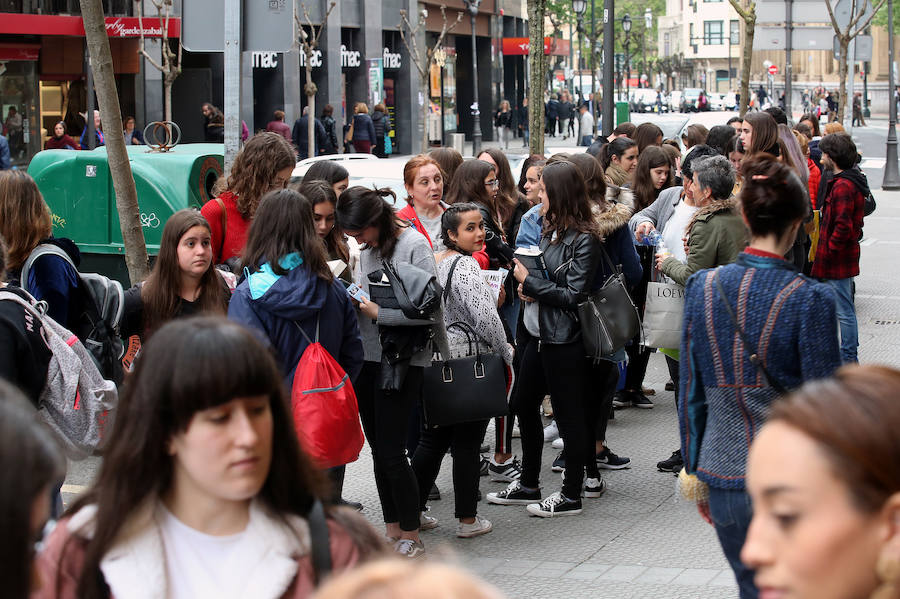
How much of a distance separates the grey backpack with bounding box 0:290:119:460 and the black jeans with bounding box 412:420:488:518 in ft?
6.20

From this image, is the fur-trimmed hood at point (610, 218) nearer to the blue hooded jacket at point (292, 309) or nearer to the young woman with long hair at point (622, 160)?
the blue hooded jacket at point (292, 309)

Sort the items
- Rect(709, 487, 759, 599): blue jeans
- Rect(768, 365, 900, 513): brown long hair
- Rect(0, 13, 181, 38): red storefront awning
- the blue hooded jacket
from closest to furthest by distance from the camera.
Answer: Rect(768, 365, 900, 513): brown long hair
Rect(709, 487, 759, 599): blue jeans
the blue hooded jacket
Rect(0, 13, 181, 38): red storefront awning

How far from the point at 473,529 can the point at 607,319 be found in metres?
1.31

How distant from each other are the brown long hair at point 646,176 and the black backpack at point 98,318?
14.8 ft

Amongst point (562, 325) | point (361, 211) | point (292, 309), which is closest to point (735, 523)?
point (292, 309)

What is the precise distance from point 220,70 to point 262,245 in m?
29.5

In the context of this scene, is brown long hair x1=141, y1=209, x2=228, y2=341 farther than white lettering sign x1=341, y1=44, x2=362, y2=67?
No

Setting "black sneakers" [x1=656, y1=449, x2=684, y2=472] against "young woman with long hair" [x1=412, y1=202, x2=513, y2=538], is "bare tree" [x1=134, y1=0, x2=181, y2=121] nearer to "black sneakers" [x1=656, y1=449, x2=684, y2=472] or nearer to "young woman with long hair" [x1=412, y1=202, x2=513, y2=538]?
"black sneakers" [x1=656, y1=449, x2=684, y2=472]

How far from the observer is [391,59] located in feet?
Result: 134

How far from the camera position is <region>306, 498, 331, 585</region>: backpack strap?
7.76ft

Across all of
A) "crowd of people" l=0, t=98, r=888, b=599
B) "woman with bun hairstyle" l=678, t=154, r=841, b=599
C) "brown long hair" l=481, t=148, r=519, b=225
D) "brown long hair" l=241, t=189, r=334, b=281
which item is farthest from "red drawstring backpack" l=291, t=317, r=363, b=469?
"brown long hair" l=481, t=148, r=519, b=225

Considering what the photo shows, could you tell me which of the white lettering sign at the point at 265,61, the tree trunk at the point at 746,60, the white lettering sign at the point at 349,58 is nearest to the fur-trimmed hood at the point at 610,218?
the tree trunk at the point at 746,60

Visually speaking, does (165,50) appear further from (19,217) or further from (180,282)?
(19,217)

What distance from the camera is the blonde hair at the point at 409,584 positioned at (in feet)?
4.46
